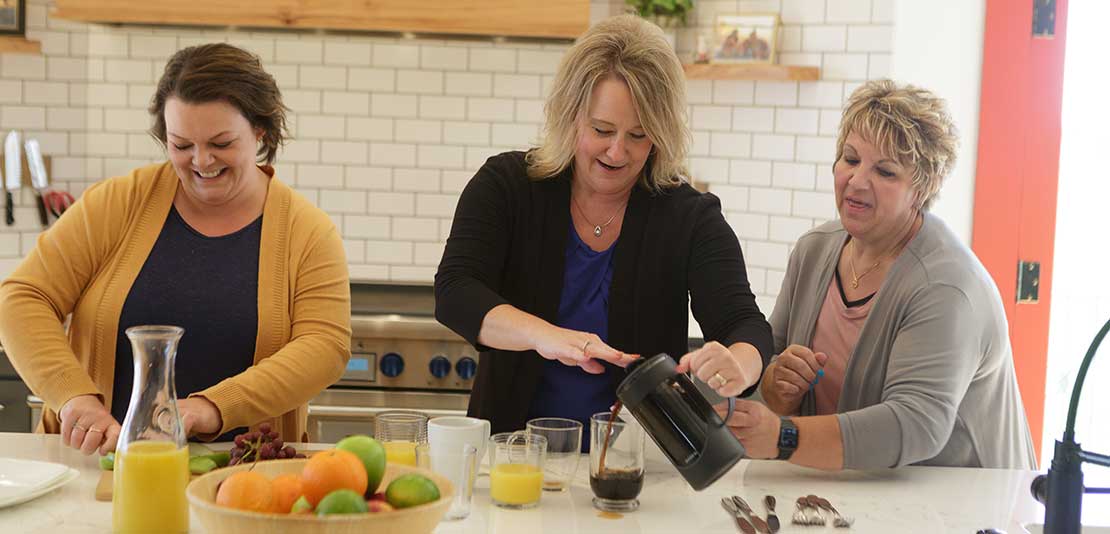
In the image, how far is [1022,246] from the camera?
3.80 metres

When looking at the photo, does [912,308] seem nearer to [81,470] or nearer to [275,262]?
[275,262]

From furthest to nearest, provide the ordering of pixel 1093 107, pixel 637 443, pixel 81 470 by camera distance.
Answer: pixel 1093 107
pixel 81 470
pixel 637 443

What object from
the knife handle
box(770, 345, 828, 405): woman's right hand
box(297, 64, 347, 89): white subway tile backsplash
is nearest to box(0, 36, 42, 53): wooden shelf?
the knife handle

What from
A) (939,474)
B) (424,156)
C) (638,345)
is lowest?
(939,474)

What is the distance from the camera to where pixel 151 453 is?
64.7 inches

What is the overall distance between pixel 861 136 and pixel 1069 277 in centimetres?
188

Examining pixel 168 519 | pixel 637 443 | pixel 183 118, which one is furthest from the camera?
pixel 183 118

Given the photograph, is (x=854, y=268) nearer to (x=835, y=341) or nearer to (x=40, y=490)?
(x=835, y=341)

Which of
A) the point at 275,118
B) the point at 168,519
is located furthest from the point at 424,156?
the point at 168,519

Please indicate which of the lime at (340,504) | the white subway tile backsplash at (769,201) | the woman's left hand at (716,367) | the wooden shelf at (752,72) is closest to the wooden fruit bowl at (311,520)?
the lime at (340,504)

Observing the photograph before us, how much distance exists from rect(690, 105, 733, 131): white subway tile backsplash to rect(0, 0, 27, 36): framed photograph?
258 cm

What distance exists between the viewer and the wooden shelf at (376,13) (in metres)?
3.79

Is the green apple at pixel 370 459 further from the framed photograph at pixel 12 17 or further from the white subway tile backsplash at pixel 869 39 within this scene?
the framed photograph at pixel 12 17

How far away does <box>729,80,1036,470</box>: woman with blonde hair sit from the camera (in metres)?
2.09
